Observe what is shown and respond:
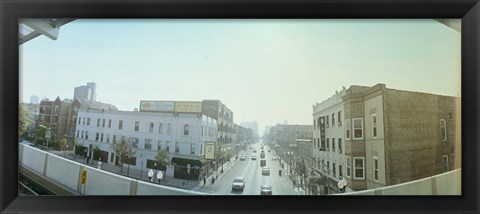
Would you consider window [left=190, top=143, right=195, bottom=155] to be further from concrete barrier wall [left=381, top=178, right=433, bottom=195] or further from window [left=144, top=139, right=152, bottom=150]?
concrete barrier wall [left=381, top=178, right=433, bottom=195]

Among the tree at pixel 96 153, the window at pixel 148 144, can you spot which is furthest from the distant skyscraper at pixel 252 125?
the tree at pixel 96 153

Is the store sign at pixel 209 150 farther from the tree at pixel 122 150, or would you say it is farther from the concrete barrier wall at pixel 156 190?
the tree at pixel 122 150

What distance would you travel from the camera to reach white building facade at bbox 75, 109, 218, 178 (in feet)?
4.91

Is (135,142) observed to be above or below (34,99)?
below

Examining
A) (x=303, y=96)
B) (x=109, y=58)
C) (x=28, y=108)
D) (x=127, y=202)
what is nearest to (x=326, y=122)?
(x=303, y=96)

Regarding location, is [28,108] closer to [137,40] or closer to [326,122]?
[137,40]

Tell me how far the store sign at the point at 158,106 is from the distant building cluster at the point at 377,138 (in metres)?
0.55

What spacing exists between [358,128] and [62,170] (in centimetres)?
158

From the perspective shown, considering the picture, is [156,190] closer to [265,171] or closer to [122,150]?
[122,150]

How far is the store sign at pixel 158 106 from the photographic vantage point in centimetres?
150

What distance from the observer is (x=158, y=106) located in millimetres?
1498

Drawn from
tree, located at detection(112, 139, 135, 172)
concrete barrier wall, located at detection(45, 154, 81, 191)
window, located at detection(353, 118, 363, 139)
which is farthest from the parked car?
concrete barrier wall, located at detection(45, 154, 81, 191)

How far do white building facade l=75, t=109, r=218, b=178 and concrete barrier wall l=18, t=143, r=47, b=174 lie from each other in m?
0.20

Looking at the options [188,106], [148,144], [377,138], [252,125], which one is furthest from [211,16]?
[377,138]
